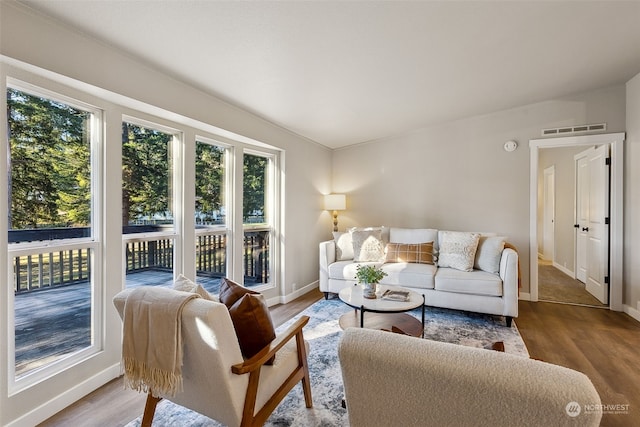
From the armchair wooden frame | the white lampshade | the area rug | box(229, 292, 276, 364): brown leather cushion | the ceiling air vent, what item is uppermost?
the ceiling air vent

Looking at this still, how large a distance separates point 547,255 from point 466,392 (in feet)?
25.9

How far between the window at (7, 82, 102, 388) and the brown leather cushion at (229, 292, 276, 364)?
1.40 meters

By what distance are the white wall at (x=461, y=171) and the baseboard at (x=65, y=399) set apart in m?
3.85

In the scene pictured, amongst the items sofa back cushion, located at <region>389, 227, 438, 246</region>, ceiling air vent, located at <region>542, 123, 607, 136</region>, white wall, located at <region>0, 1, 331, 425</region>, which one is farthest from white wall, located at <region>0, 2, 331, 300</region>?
ceiling air vent, located at <region>542, 123, 607, 136</region>

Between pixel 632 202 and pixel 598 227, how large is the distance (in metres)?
0.58

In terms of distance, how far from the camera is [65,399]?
1.91 m

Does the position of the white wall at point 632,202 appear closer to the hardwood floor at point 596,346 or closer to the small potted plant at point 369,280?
the hardwood floor at point 596,346

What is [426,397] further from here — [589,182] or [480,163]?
[589,182]

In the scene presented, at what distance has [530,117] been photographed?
13.3ft

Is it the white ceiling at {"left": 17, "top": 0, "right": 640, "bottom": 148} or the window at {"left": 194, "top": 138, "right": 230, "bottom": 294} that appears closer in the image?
the white ceiling at {"left": 17, "top": 0, "right": 640, "bottom": 148}

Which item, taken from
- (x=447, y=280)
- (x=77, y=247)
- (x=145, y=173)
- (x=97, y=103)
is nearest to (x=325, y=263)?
(x=447, y=280)

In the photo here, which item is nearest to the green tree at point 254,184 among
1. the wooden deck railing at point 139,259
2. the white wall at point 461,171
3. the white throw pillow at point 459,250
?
the wooden deck railing at point 139,259

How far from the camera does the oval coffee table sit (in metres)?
2.49

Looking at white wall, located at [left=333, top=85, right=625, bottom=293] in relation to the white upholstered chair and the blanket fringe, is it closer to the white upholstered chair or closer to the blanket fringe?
the white upholstered chair
